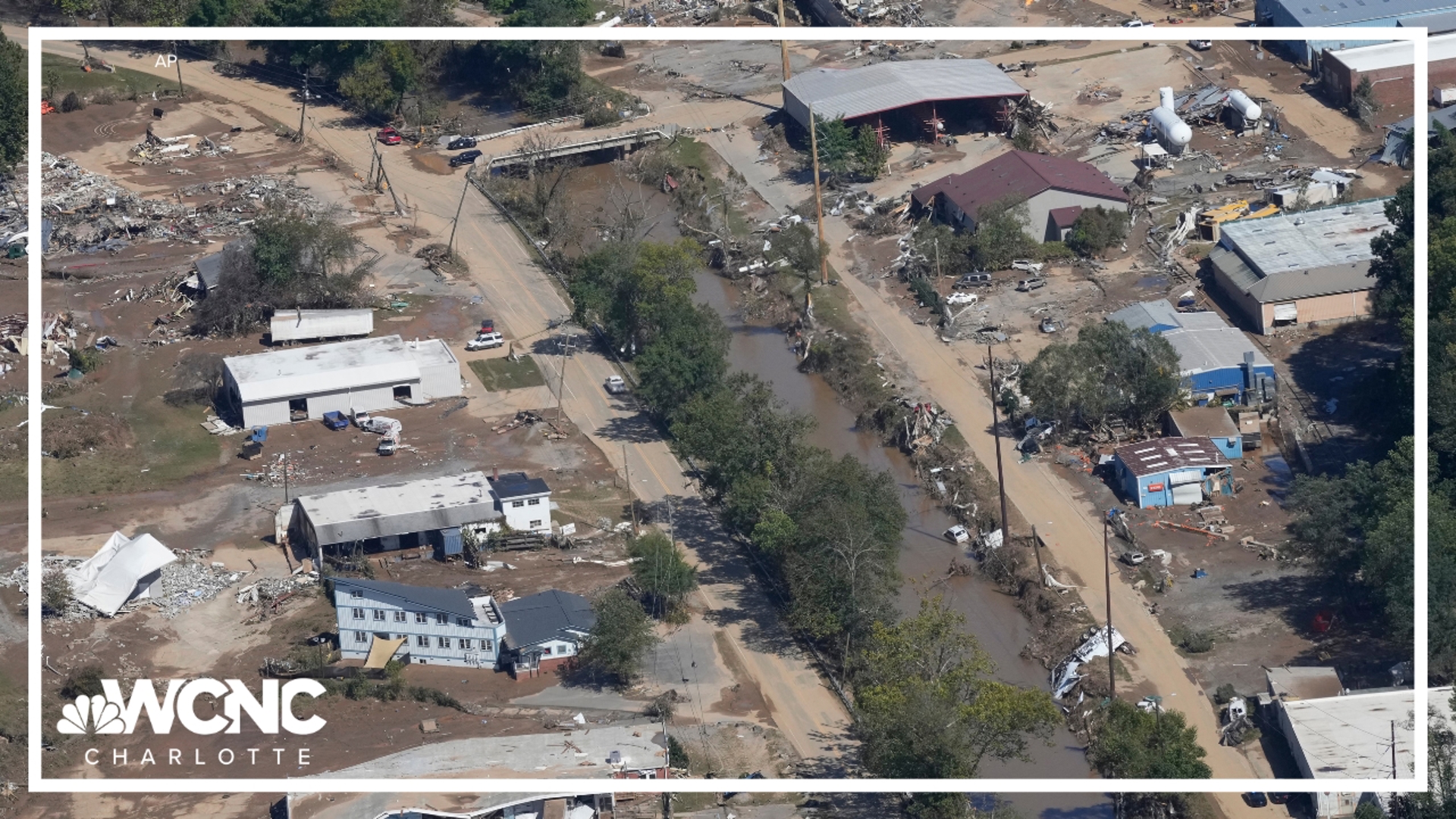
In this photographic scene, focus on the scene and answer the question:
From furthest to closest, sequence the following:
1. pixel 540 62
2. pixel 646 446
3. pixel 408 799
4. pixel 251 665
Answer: pixel 540 62 → pixel 646 446 → pixel 251 665 → pixel 408 799

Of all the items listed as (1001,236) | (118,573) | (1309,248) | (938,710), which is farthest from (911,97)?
(938,710)

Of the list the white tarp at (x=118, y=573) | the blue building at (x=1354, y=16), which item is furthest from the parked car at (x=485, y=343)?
the blue building at (x=1354, y=16)

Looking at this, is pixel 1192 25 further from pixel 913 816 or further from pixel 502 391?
pixel 913 816

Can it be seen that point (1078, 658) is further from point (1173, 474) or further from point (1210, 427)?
point (1210, 427)

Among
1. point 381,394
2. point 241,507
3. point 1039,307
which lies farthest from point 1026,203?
point 241,507

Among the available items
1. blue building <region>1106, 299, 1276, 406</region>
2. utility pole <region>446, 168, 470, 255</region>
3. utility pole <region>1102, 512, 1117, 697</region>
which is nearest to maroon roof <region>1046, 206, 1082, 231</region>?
blue building <region>1106, 299, 1276, 406</region>

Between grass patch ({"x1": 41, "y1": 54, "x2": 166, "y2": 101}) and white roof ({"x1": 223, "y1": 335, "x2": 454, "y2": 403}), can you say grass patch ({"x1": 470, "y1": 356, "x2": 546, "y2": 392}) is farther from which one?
grass patch ({"x1": 41, "y1": 54, "x2": 166, "y2": 101})
